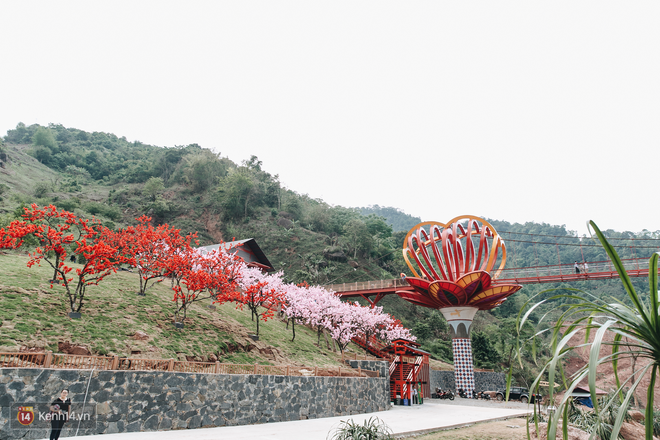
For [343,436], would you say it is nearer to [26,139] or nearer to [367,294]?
[367,294]

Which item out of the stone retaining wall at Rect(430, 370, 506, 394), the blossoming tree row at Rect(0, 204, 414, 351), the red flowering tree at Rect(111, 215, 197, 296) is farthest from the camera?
the stone retaining wall at Rect(430, 370, 506, 394)

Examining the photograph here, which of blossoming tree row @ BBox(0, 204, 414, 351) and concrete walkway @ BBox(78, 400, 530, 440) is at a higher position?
blossoming tree row @ BBox(0, 204, 414, 351)

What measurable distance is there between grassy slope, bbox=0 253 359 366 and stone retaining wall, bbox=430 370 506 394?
14.8 m

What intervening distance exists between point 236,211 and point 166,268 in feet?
166

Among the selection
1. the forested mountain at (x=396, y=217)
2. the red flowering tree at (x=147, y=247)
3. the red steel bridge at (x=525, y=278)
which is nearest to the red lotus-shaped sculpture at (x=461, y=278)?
the red steel bridge at (x=525, y=278)

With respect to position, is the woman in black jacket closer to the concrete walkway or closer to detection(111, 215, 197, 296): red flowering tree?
the concrete walkway

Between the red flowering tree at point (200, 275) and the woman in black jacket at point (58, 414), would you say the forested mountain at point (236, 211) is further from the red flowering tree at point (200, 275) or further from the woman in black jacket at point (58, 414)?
the woman in black jacket at point (58, 414)

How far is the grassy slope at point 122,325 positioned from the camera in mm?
12062

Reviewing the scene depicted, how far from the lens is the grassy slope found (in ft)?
39.6

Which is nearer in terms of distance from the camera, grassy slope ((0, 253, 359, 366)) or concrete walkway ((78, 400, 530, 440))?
concrete walkway ((78, 400, 530, 440))

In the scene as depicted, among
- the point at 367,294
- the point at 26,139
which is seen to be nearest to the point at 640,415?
the point at 367,294

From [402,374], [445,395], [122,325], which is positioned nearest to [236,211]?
[445,395]

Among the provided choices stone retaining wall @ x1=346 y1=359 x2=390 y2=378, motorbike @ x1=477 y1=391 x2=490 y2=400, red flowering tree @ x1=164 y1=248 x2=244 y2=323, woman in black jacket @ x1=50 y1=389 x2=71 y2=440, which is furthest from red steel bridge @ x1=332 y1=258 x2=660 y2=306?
woman in black jacket @ x1=50 y1=389 x2=71 y2=440

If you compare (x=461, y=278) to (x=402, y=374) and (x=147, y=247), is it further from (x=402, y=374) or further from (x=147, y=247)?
(x=147, y=247)
